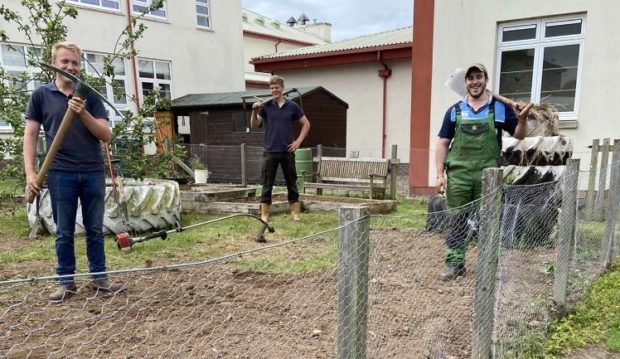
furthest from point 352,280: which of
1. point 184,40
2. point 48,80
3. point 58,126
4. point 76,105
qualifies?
Answer: point 184,40

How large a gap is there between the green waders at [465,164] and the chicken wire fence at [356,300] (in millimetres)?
86

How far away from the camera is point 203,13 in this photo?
59.2 feet

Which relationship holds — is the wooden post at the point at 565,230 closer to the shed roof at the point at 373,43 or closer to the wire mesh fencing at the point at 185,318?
the wire mesh fencing at the point at 185,318

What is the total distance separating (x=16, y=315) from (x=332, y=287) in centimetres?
226

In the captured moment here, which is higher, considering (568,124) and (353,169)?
(568,124)

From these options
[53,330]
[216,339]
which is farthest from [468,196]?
[53,330]

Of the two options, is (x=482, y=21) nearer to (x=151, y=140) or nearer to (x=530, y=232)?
(x=530, y=232)

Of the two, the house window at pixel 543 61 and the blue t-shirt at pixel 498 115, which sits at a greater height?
the house window at pixel 543 61

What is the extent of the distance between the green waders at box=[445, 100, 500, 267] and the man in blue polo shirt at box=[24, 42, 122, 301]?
264 cm

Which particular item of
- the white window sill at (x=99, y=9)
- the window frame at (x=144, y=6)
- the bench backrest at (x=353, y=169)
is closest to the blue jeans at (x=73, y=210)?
the bench backrest at (x=353, y=169)

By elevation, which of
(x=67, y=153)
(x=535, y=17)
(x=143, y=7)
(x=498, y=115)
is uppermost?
(x=143, y=7)

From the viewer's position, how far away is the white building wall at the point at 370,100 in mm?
15086

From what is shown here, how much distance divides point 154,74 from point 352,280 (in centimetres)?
1630

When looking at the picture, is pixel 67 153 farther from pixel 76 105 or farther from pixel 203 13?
pixel 203 13
